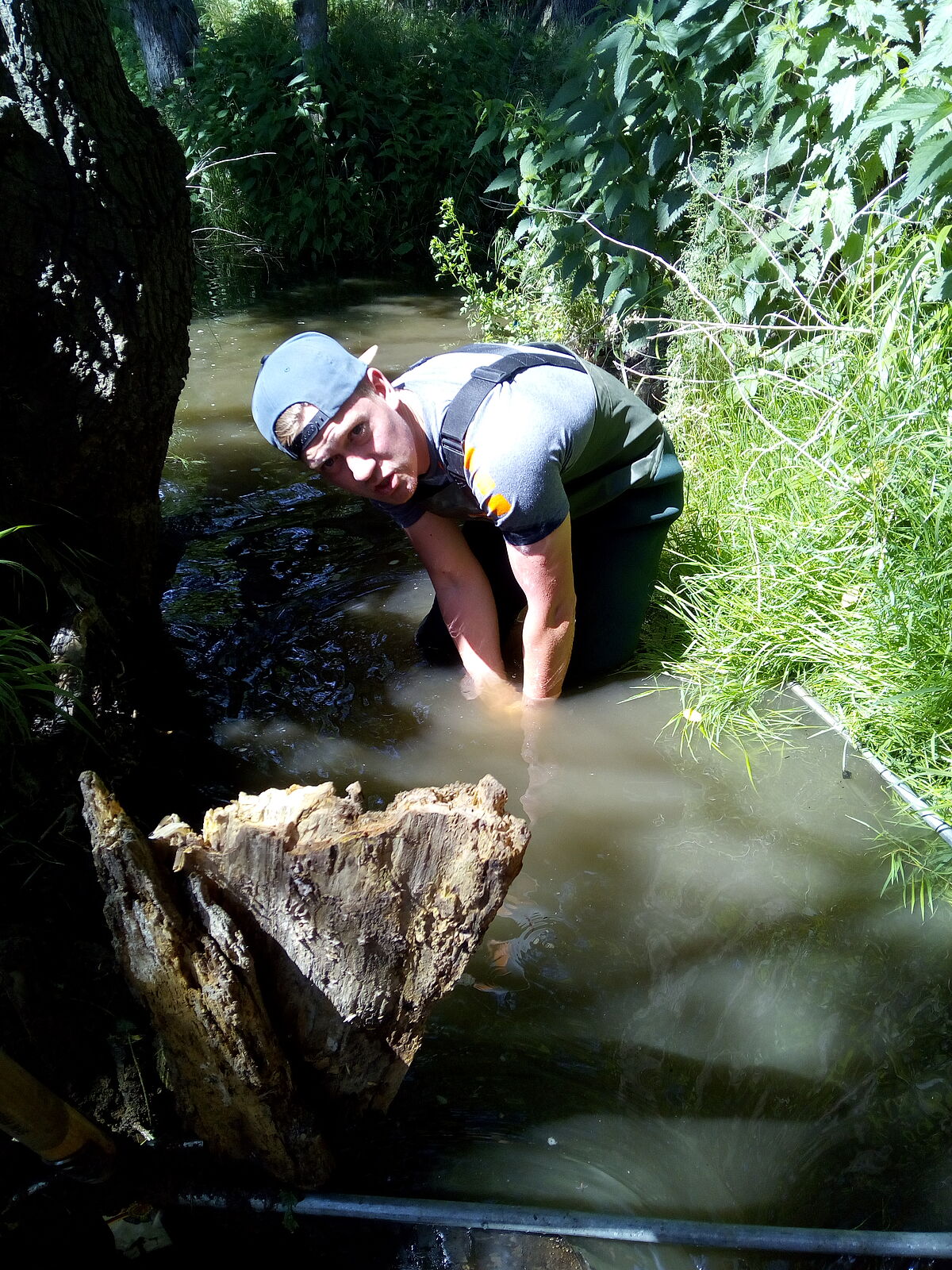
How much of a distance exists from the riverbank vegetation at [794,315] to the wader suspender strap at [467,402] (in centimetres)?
91

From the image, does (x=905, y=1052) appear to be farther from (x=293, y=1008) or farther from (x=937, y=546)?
(x=937, y=546)

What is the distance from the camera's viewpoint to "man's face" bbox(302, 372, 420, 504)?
2.51 m

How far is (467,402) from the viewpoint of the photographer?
2.62 metres

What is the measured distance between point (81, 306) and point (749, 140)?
9.12ft

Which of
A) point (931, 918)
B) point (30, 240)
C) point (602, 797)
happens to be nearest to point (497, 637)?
point (602, 797)

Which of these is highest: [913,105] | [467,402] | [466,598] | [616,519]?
A: [913,105]

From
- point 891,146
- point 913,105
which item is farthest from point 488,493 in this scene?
point 891,146

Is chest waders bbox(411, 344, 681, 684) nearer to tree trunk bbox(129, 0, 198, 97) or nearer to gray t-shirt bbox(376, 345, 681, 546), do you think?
gray t-shirt bbox(376, 345, 681, 546)

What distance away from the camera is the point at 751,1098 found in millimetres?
1849

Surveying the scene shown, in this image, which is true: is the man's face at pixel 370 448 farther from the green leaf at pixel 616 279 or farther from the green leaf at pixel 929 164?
the green leaf at pixel 616 279

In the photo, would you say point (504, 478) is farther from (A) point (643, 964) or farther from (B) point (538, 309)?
(B) point (538, 309)

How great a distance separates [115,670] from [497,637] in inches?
46.7

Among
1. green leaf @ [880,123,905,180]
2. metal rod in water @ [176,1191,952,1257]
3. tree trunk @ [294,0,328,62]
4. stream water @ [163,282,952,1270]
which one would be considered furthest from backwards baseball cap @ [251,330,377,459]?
tree trunk @ [294,0,328,62]

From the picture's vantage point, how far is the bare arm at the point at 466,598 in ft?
10.2
